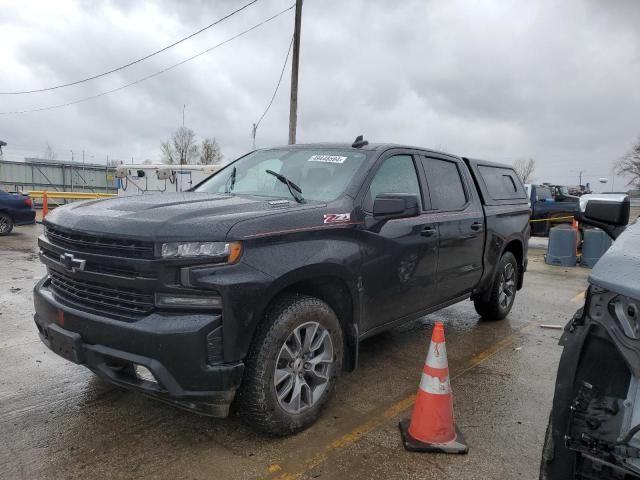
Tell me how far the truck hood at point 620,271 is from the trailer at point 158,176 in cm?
2344

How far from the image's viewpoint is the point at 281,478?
2627mm

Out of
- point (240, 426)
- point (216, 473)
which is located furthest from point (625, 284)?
point (240, 426)

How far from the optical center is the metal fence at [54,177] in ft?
88.3

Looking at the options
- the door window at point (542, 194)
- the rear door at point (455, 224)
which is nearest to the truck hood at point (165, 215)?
the rear door at point (455, 224)

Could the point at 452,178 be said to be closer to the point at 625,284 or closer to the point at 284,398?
the point at 284,398

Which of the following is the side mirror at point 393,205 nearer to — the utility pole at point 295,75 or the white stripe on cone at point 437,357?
the white stripe on cone at point 437,357

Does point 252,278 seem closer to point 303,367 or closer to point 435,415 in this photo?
point 303,367

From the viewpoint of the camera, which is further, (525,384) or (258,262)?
(525,384)

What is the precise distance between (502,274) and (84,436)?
455cm

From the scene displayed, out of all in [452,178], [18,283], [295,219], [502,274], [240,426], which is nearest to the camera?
[295,219]

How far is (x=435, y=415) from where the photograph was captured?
118 inches

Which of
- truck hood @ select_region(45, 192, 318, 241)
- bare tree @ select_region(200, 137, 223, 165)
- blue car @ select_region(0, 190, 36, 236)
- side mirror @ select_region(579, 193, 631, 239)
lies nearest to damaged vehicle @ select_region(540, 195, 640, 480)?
side mirror @ select_region(579, 193, 631, 239)

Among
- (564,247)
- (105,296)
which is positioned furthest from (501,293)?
(564,247)

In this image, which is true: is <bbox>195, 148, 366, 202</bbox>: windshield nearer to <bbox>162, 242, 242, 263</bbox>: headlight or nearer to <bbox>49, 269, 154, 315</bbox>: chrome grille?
<bbox>162, 242, 242, 263</bbox>: headlight
